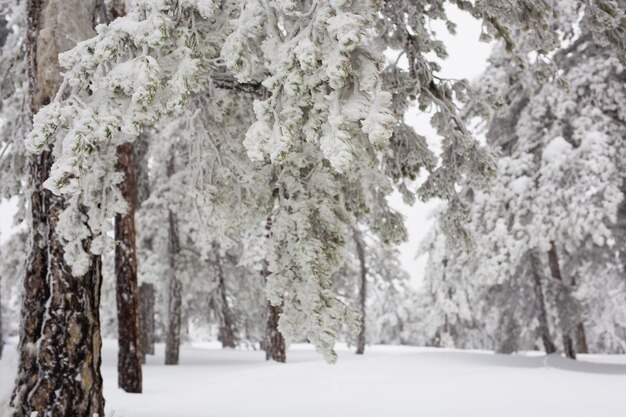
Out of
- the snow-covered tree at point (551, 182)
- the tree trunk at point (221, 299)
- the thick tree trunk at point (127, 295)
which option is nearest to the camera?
the thick tree trunk at point (127, 295)

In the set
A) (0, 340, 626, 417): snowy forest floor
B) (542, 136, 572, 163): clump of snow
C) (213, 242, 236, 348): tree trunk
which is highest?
(542, 136, 572, 163): clump of snow

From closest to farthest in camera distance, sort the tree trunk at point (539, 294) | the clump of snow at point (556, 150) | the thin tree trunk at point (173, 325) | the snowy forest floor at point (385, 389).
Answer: the snowy forest floor at point (385, 389) < the clump of snow at point (556, 150) < the tree trunk at point (539, 294) < the thin tree trunk at point (173, 325)

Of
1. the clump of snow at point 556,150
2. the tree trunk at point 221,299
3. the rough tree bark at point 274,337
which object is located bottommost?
the rough tree bark at point 274,337

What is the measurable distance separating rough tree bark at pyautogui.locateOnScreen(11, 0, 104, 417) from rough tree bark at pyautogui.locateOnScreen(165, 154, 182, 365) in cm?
920

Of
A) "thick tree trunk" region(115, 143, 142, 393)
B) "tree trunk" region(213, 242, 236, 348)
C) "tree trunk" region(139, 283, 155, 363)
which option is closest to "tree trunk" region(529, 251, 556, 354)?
"thick tree trunk" region(115, 143, 142, 393)

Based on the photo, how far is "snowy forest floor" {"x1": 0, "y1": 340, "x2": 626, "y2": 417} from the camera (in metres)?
6.20

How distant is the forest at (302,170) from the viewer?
124 inches

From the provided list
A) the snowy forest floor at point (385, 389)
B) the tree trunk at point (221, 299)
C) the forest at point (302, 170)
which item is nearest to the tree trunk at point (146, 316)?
the forest at point (302, 170)

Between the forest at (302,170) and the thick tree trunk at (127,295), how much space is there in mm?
41

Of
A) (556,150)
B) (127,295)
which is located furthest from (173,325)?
(556,150)

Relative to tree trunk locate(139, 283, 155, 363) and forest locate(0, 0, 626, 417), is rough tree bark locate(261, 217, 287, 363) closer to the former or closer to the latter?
forest locate(0, 0, 626, 417)

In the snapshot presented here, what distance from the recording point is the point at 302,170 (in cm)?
499

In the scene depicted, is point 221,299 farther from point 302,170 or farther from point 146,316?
point 302,170

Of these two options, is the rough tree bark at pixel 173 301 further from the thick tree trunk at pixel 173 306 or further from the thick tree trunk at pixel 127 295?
the thick tree trunk at pixel 127 295
